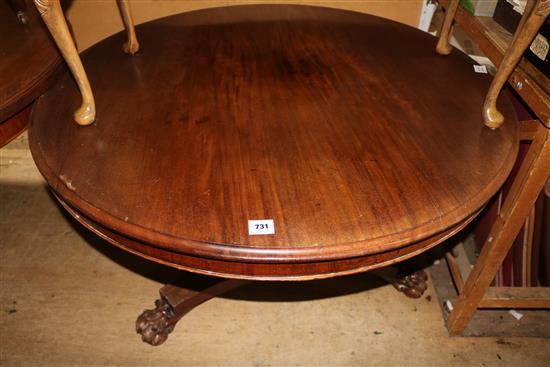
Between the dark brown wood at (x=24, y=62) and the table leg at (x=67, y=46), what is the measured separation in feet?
0.47

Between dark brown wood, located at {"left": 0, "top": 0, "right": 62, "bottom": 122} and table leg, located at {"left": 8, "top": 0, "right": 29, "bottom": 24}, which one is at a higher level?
table leg, located at {"left": 8, "top": 0, "right": 29, "bottom": 24}

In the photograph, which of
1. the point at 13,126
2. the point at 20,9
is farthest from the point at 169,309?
the point at 20,9

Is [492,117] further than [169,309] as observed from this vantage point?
No

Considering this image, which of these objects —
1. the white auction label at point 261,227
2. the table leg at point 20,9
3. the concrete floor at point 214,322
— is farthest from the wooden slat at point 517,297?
the table leg at point 20,9

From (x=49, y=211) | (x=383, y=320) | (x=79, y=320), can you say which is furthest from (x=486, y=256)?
(x=49, y=211)

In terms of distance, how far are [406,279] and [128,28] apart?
41.6 inches

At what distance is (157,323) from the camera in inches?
47.6

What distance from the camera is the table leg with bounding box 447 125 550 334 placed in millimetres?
852

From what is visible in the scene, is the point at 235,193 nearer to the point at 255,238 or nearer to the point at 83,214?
the point at 255,238

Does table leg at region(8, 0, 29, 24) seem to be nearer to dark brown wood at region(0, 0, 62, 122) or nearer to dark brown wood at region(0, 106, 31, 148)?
dark brown wood at region(0, 0, 62, 122)

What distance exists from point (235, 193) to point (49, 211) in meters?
1.24

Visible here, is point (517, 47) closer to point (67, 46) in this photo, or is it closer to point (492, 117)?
point (492, 117)

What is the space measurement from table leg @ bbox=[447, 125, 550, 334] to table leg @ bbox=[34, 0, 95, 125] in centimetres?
86

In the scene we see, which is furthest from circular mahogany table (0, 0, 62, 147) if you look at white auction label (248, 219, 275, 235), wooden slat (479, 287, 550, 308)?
wooden slat (479, 287, 550, 308)
